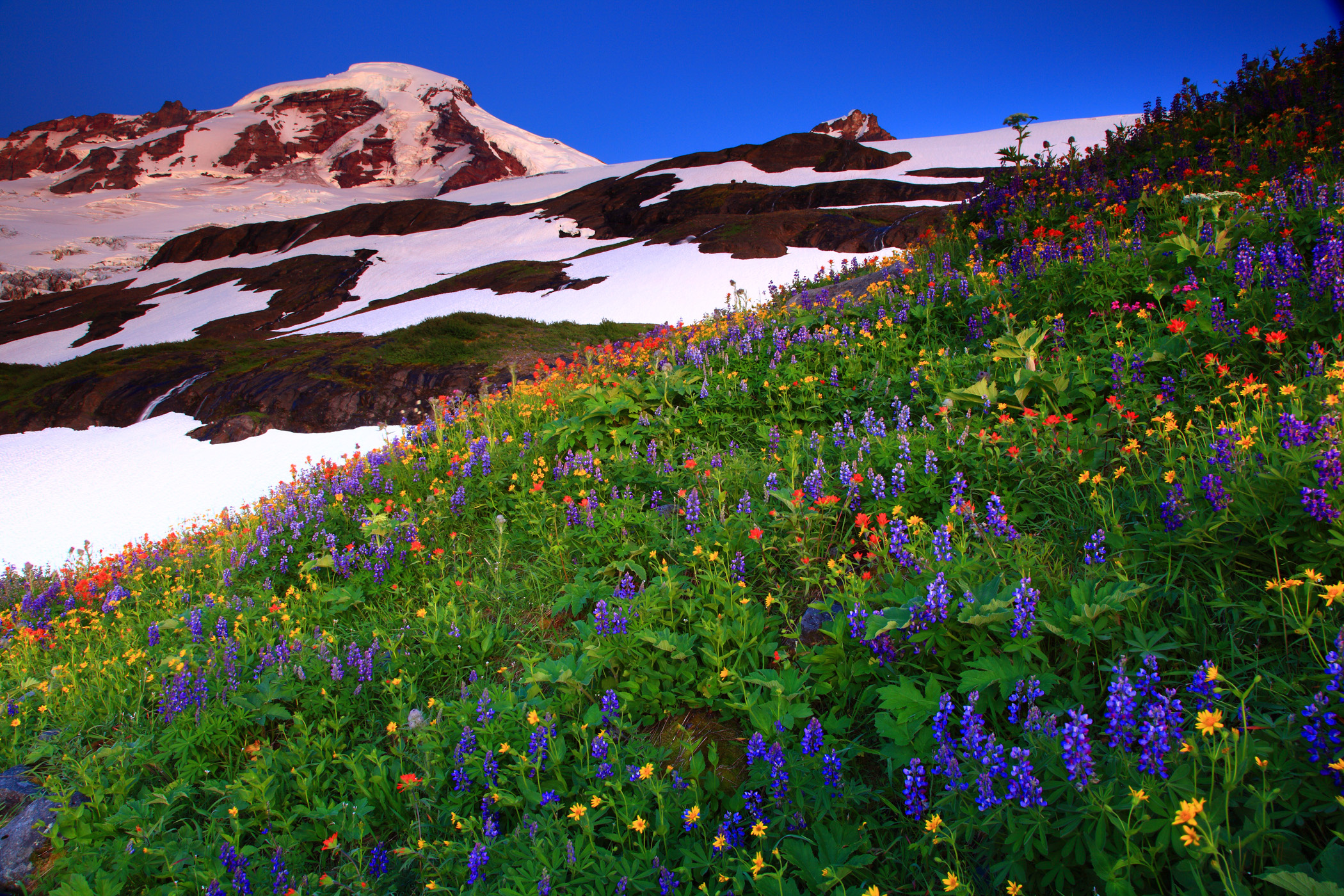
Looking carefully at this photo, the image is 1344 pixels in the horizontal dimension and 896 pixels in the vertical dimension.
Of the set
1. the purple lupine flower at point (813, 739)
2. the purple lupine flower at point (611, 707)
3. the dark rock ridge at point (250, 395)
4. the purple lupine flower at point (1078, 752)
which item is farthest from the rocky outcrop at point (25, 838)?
the dark rock ridge at point (250, 395)

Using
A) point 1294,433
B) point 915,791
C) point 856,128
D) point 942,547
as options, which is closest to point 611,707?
point 915,791

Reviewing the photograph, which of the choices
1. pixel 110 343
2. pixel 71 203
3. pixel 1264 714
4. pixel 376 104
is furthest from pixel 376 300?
pixel 376 104

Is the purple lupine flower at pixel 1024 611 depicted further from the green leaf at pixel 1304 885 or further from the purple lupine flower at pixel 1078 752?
the green leaf at pixel 1304 885

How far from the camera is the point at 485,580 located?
440 centimetres

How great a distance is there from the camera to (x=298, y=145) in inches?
6678

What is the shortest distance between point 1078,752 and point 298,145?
21836cm

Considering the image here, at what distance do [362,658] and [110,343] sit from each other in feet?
181

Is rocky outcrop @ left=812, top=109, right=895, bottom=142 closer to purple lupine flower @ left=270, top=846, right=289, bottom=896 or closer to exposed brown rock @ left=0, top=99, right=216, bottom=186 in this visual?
purple lupine flower @ left=270, top=846, right=289, bottom=896

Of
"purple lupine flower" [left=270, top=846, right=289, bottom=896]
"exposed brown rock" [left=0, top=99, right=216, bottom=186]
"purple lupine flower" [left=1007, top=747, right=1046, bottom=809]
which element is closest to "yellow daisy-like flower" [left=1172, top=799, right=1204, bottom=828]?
"purple lupine flower" [left=1007, top=747, right=1046, bottom=809]

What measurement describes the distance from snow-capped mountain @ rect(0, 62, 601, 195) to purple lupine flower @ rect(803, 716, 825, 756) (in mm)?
167032

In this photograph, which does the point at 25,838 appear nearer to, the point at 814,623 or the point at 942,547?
the point at 814,623

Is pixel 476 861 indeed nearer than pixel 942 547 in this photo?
Yes

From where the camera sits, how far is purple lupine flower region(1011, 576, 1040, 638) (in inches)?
94.8

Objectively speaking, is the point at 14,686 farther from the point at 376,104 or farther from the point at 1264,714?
the point at 376,104
